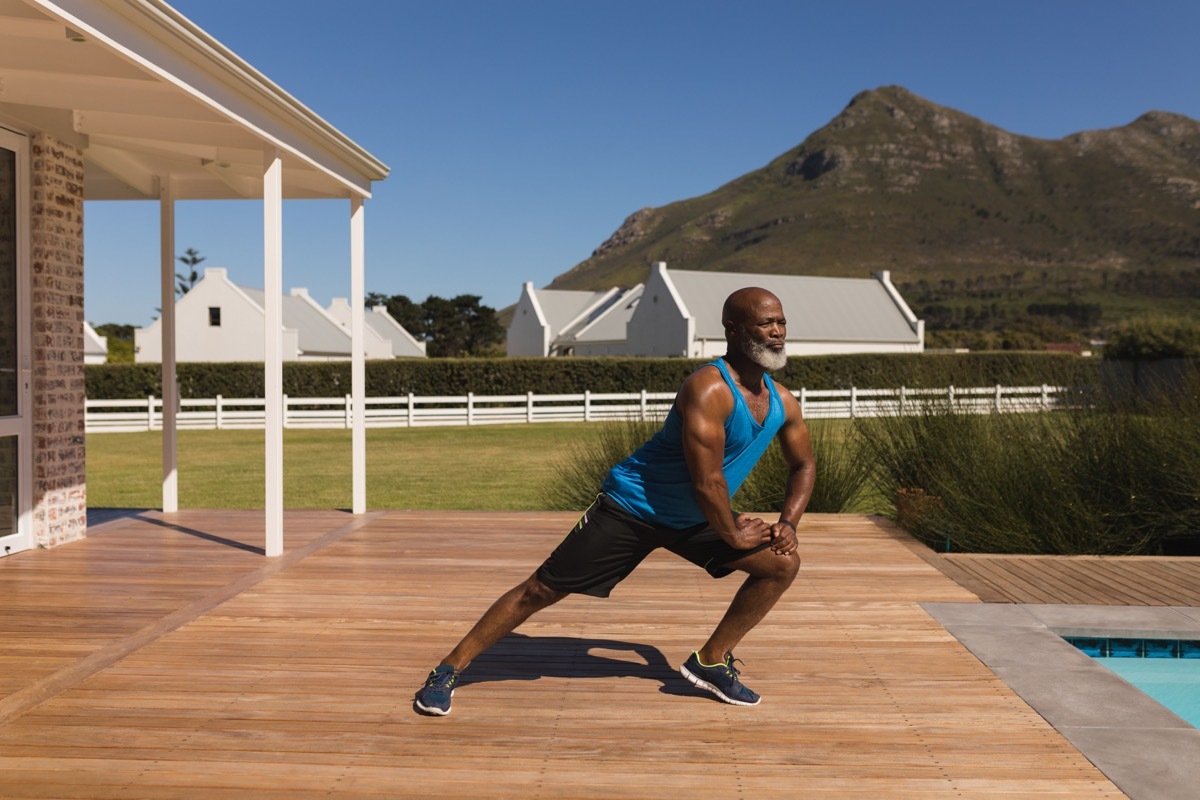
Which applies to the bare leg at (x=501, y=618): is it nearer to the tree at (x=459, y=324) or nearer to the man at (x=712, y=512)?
the man at (x=712, y=512)

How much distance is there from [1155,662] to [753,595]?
2.44 metres

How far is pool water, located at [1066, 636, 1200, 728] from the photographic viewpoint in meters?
4.52

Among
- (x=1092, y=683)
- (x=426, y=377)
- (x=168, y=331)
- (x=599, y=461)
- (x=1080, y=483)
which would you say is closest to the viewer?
(x=1092, y=683)

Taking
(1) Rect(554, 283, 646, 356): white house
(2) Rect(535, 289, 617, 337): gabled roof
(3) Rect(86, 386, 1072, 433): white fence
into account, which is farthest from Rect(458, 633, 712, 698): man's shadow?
(2) Rect(535, 289, 617, 337): gabled roof

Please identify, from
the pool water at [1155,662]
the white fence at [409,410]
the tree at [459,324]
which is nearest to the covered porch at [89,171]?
the pool water at [1155,662]

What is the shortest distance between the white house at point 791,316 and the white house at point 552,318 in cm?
970

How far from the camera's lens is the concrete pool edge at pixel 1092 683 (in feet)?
9.71

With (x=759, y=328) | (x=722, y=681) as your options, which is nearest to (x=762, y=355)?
(x=759, y=328)

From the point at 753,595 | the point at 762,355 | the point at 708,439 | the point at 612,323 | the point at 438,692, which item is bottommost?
the point at 438,692

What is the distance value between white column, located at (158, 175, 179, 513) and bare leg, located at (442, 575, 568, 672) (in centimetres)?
514

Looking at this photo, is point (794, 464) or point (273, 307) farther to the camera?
point (273, 307)

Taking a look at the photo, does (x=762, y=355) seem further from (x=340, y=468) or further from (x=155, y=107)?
(x=340, y=468)

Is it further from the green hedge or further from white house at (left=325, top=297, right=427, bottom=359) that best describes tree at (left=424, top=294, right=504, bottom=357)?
the green hedge

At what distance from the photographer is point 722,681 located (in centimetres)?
351
